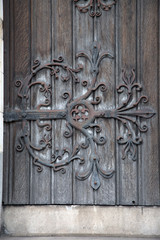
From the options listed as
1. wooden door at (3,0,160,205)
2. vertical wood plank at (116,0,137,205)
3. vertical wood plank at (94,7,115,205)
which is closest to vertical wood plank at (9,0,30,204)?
wooden door at (3,0,160,205)

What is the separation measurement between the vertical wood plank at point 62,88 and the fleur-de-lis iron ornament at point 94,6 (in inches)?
2.8

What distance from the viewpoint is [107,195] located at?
79.1 inches

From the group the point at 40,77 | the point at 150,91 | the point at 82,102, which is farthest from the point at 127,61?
the point at 40,77

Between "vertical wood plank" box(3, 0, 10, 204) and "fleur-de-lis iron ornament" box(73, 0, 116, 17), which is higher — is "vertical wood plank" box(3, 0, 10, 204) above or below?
below

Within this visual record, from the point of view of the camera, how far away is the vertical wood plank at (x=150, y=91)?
78.2 inches

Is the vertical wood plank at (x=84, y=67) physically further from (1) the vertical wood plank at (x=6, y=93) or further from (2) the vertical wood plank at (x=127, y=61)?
(1) the vertical wood plank at (x=6, y=93)

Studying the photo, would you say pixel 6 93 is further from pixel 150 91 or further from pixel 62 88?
pixel 150 91

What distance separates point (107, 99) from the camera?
6.74 ft

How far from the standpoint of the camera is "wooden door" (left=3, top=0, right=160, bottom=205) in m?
2.01

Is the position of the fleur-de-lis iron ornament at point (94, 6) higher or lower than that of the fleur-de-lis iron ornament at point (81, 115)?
higher

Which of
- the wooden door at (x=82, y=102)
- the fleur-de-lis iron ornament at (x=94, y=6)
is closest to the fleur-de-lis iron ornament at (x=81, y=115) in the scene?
the wooden door at (x=82, y=102)

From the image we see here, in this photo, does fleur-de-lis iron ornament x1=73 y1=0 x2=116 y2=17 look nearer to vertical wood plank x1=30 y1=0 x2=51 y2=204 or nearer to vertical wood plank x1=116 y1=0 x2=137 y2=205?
vertical wood plank x1=116 y1=0 x2=137 y2=205

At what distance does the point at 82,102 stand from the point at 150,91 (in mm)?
376

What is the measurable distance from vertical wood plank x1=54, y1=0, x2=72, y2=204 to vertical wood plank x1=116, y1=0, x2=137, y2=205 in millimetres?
279
